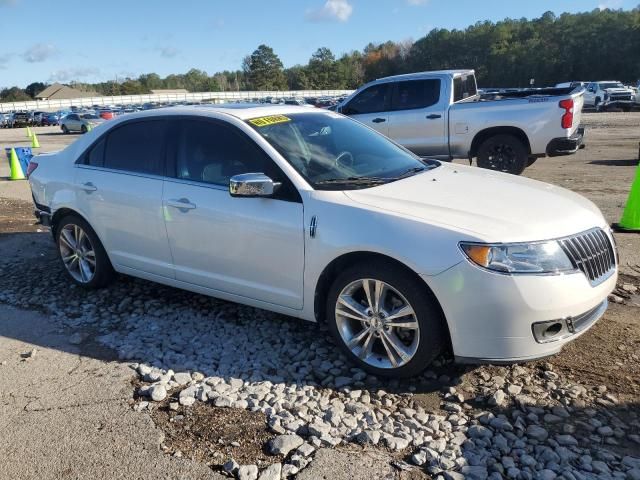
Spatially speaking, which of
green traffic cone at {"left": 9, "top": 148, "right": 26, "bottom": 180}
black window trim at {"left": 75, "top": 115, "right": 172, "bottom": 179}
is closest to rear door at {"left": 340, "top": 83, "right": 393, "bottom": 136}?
black window trim at {"left": 75, "top": 115, "right": 172, "bottom": 179}

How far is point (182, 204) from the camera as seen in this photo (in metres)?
4.28

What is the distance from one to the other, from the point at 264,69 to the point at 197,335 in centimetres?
14261

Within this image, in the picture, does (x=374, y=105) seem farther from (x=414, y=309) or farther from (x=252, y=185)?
(x=414, y=309)

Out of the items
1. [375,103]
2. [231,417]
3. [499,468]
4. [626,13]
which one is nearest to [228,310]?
[231,417]

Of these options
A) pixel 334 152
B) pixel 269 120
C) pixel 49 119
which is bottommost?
pixel 49 119

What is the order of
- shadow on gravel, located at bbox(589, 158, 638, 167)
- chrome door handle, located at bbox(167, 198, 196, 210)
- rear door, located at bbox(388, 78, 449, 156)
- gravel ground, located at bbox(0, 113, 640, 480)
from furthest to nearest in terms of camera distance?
shadow on gravel, located at bbox(589, 158, 638, 167) < rear door, located at bbox(388, 78, 449, 156) < chrome door handle, located at bbox(167, 198, 196, 210) < gravel ground, located at bbox(0, 113, 640, 480)

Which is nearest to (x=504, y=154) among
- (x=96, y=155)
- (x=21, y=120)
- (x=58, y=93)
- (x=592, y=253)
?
(x=592, y=253)

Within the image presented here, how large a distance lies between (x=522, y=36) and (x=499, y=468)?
105693 mm

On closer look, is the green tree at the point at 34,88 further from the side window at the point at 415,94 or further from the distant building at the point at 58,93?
the side window at the point at 415,94

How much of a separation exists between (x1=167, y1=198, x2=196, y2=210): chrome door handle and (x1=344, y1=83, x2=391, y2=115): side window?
7.33 m

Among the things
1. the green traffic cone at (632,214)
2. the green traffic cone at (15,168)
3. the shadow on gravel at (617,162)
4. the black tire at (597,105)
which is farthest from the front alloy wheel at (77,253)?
the black tire at (597,105)

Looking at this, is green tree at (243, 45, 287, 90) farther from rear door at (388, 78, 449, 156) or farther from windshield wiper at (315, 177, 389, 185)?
windshield wiper at (315, 177, 389, 185)

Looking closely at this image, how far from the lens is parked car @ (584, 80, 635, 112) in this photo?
106ft

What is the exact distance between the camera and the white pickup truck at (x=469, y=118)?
9414 mm
